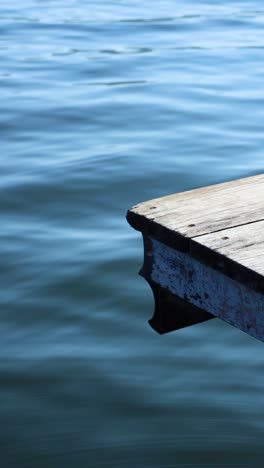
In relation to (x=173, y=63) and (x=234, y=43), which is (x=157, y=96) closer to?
(x=173, y=63)

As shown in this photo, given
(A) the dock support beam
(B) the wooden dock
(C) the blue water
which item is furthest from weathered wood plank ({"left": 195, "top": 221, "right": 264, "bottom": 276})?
(C) the blue water

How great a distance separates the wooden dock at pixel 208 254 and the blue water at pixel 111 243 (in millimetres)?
581

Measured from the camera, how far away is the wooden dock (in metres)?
2.13

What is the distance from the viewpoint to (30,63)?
25.8ft

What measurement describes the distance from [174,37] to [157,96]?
225 centimetres

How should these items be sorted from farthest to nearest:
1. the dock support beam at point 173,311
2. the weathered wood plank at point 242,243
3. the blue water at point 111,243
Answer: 1. the blue water at point 111,243
2. the dock support beam at point 173,311
3. the weathered wood plank at point 242,243

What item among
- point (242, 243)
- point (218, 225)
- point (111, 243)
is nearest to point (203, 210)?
point (218, 225)

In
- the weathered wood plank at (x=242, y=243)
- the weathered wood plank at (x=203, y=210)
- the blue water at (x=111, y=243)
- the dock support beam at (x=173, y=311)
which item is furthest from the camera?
the blue water at (x=111, y=243)

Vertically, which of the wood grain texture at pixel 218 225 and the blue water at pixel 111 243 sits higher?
the wood grain texture at pixel 218 225

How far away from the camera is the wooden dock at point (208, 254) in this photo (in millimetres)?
2131

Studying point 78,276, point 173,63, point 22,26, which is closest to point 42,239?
point 78,276

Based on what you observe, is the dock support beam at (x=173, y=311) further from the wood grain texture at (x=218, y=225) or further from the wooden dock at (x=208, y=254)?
the wood grain texture at (x=218, y=225)

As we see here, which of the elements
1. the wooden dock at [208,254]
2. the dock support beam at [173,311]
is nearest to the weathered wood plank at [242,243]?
the wooden dock at [208,254]

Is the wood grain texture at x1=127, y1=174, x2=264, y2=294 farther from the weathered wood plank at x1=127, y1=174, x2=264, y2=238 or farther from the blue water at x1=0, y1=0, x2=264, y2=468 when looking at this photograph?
the blue water at x1=0, y1=0, x2=264, y2=468
